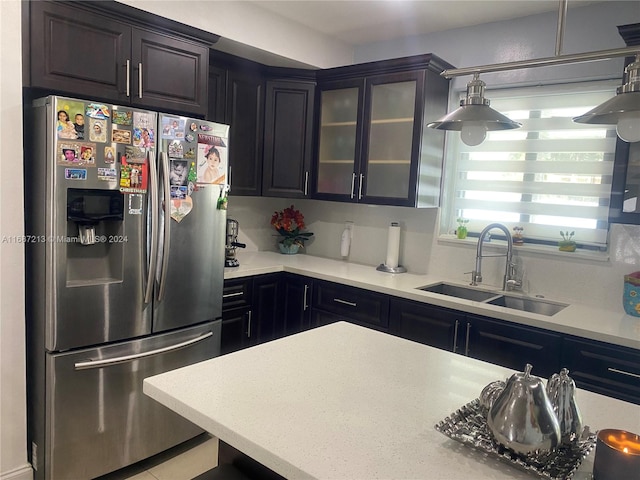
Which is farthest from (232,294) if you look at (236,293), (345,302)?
(345,302)

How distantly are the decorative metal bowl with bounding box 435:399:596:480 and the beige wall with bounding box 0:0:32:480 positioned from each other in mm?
1947

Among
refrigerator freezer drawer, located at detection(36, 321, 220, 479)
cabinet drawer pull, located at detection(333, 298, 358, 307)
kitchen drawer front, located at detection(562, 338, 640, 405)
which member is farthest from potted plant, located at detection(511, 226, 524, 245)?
refrigerator freezer drawer, located at detection(36, 321, 220, 479)

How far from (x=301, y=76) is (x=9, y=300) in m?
2.40

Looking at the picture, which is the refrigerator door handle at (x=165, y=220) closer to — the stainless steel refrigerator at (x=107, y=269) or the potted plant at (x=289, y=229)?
the stainless steel refrigerator at (x=107, y=269)

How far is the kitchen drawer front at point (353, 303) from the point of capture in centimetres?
288

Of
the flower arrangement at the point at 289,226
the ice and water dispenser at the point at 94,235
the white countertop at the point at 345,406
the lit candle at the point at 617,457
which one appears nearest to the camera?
the lit candle at the point at 617,457

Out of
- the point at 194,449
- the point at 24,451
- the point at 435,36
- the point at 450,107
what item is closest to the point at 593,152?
the point at 450,107

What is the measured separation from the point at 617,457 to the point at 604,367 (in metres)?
1.44

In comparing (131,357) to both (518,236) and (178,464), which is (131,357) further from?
(518,236)

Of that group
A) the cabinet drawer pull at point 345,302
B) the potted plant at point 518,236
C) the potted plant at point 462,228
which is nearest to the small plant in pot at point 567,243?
the potted plant at point 518,236

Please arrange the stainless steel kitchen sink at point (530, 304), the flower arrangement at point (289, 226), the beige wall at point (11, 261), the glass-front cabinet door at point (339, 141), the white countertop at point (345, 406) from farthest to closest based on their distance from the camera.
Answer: the flower arrangement at point (289, 226)
the glass-front cabinet door at point (339, 141)
the stainless steel kitchen sink at point (530, 304)
the beige wall at point (11, 261)
the white countertop at point (345, 406)

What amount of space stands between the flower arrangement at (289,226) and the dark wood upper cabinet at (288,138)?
1.15 feet

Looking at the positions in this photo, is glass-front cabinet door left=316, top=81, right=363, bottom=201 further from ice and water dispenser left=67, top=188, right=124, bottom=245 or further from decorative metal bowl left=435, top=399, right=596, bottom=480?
decorative metal bowl left=435, top=399, right=596, bottom=480

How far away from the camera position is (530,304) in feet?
9.20
